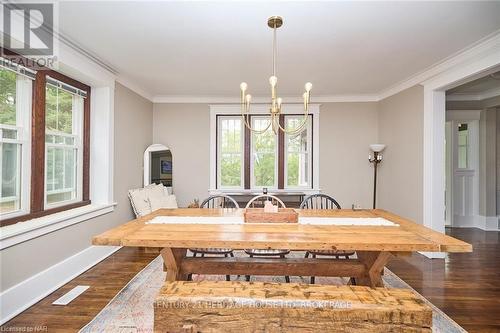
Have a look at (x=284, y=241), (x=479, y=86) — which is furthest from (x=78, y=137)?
(x=479, y=86)

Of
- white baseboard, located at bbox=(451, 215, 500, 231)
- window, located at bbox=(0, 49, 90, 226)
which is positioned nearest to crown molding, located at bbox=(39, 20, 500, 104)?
window, located at bbox=(0, 49, 90, 226)

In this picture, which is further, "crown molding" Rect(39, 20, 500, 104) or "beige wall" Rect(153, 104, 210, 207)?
"beige wall" Rect(153, 104, 210, 207)

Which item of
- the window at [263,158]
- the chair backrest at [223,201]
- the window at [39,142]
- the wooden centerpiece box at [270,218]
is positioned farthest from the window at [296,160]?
the window at [39,142]

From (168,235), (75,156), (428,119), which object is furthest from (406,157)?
(75,156)

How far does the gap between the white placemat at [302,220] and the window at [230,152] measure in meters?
2.70

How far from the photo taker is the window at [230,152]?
16.4 ft

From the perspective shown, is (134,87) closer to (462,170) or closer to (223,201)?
(223,201)

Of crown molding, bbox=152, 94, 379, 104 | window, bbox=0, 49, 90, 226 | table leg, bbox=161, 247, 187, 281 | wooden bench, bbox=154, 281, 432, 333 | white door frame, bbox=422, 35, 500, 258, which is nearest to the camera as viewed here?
wooden bench, bbox=154, 281, 432, 333

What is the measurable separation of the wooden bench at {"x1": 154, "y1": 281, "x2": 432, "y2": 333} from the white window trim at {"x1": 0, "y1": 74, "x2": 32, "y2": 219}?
2.09m

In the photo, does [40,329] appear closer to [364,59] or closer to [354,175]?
[364,59]

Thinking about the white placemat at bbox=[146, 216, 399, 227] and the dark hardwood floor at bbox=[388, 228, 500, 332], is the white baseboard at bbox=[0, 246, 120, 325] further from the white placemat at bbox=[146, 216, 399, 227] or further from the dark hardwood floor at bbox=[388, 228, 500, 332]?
the dark hardwood floor at bbox=[388, 228, 500, 332]

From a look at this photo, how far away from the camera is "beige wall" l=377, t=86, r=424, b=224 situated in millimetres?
3770

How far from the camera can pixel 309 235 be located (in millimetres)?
1763

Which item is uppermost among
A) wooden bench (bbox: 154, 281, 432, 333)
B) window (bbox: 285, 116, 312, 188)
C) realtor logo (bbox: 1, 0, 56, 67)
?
realtor logo (bbox: 1, 0, 56, 67)
